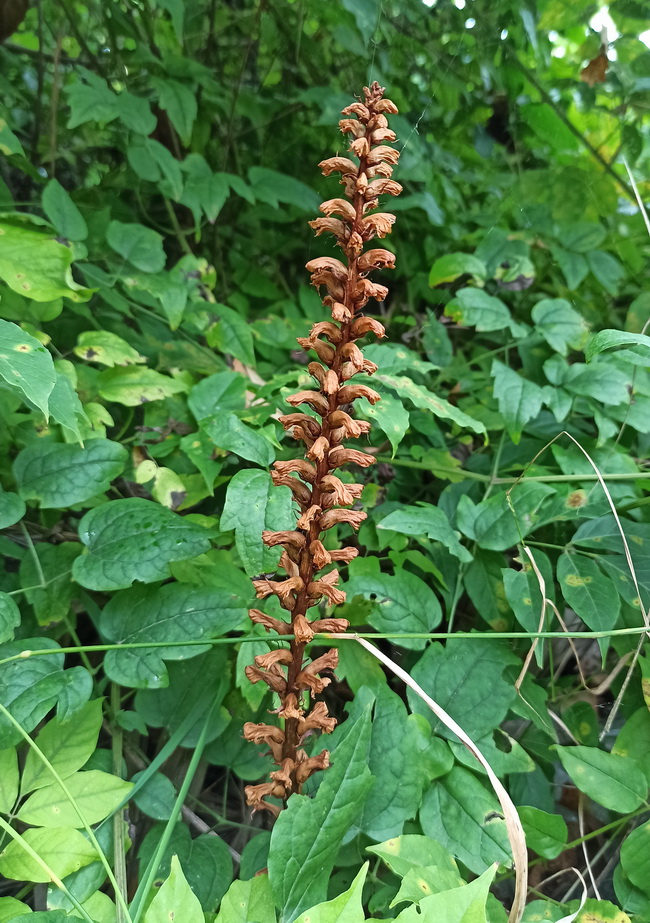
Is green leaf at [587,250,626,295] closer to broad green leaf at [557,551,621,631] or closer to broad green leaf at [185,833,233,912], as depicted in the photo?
broad green leaf at [557,551,621,631]

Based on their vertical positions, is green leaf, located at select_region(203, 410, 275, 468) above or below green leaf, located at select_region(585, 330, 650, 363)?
below

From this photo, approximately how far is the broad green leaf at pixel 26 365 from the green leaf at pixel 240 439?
36 centimetres

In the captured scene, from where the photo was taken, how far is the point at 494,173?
2305 mm

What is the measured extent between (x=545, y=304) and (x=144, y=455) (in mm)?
1157

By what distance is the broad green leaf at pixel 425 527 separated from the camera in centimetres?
121

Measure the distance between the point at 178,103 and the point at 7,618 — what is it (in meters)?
1.48

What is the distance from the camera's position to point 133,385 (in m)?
1.34

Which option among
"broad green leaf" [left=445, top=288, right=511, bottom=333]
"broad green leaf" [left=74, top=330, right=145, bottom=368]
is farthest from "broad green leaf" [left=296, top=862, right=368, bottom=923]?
"broad green leaf" [left=445, top=288, right=511, bottom=333]

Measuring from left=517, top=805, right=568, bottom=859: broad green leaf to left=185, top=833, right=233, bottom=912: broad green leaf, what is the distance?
0.49m

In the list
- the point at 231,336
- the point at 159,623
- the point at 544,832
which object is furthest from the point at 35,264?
the point at 544,832

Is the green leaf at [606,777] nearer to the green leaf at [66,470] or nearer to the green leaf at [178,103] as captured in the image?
the green leaf at [66,470]

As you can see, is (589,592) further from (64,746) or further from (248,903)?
(64,746)

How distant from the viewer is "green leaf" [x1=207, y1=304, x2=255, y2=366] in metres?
1.56

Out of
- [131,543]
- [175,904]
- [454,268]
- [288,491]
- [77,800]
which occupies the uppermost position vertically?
[454,268]
